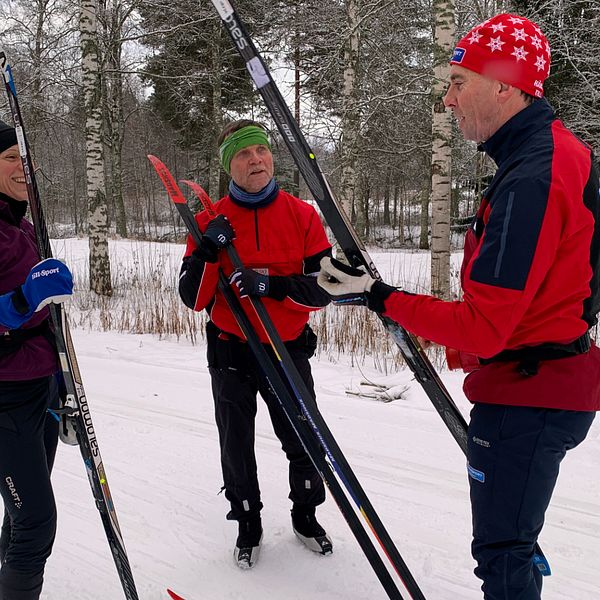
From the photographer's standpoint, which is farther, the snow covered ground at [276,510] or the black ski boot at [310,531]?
the black ski boot at [310,531]

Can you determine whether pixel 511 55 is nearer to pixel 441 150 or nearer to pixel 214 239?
pixel 214 239

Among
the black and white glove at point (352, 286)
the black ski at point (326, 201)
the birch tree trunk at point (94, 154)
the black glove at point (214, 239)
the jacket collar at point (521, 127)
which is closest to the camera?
the jacket collar at point (521, 127)

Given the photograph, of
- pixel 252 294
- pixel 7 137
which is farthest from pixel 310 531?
pixel 7 137

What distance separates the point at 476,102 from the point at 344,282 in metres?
0.62

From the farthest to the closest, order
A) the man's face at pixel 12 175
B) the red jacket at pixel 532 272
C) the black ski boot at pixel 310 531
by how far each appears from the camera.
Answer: the black ski boot at pixel 310 531 → the man's face at pixel 12 175 → the red jacket at pixel 532 272

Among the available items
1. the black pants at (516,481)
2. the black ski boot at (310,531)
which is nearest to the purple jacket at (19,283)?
the black ski boot at (310,531)

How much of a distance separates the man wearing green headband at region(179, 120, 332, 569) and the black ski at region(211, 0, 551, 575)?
0.28 m

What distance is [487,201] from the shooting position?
1.37 m

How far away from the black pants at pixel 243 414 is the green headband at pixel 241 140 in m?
0.80

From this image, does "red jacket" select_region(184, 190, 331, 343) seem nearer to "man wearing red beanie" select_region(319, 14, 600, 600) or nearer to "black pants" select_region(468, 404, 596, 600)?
"man wearing red beanie" select_region(319, 14, 600, 600)

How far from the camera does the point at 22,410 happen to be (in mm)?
1775

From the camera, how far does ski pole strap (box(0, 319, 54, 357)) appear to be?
5.71 feet

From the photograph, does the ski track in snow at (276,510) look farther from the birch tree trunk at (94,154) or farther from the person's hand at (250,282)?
the birch tree trunk at (94,154)

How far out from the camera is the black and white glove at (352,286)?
60.1 inches
